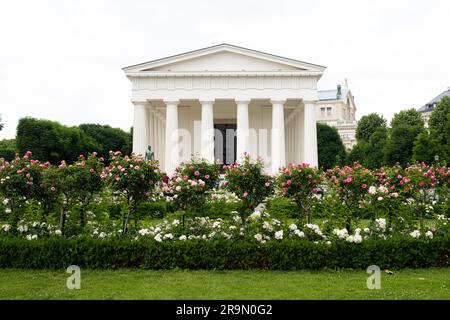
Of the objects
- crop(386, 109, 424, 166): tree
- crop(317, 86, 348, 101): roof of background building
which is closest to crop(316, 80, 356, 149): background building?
crop(317, 86, 348, 101): roof of background building

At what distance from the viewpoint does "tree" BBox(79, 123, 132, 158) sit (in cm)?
7444

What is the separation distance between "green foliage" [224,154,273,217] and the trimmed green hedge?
2.52 m

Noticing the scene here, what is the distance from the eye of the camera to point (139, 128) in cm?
3816

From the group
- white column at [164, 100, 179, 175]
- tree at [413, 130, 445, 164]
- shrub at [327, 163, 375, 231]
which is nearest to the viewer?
shrub at [327, 163, 375, 231]

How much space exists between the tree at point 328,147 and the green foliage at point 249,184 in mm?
62566

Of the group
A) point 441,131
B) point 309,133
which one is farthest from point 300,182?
point 441,131

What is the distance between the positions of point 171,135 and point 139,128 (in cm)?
300

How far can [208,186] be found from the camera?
13.6 m

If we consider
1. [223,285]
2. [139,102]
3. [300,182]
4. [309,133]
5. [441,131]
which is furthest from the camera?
[441,131]

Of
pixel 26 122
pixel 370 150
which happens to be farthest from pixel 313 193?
pixel 370 150

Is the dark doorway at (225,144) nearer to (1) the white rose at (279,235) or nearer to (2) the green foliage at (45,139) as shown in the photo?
(2) the green foliage at (45,139)

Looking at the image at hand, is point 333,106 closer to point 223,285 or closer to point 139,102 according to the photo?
point 139,102

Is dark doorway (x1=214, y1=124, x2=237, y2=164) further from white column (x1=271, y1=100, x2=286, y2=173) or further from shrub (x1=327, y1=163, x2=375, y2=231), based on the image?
shrub (x1=327, y1=163, x2=375, y2=231)

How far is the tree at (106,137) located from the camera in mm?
74438
